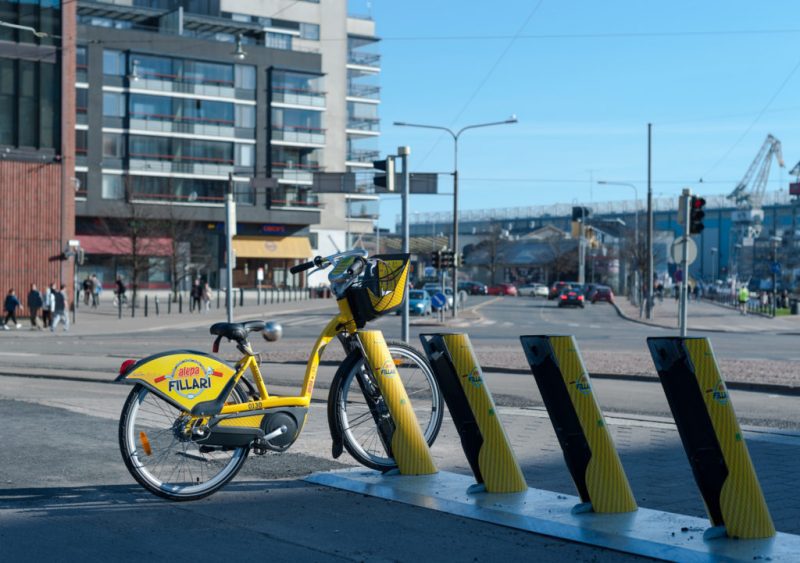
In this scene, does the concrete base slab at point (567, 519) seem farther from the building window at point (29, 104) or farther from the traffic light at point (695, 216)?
the building window at point (29, 104)

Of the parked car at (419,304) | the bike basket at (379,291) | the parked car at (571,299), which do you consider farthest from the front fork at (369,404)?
the parked car at (571,299)

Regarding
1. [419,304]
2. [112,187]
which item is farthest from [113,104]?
[419,304]

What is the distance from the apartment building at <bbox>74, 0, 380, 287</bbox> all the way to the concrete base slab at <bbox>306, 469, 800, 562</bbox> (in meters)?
56.5

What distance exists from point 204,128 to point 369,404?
7207 centimetres

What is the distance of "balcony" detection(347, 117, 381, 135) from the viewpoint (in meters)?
99.4

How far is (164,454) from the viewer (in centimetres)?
672

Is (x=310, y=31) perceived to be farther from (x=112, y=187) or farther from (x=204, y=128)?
(x=112, y=187)

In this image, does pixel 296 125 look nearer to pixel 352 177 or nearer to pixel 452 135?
pixel 452 135

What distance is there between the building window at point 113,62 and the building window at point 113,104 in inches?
A: 54.7

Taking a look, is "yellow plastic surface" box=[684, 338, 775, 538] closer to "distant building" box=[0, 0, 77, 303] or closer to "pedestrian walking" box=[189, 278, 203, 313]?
"distant building" box=[0, 0, 77, 303]

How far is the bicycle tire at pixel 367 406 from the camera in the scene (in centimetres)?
723

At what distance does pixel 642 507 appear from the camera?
6.66 metres

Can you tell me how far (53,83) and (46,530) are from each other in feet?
121

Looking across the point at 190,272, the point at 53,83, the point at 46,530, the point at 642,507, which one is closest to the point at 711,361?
the point at 642,507
